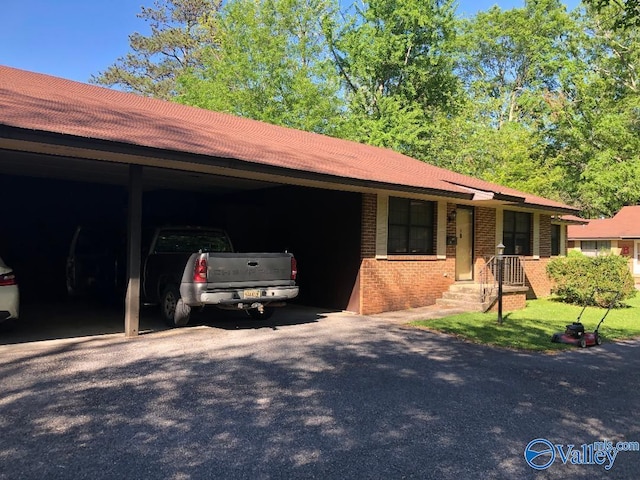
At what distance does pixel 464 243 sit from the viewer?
14.4 meters

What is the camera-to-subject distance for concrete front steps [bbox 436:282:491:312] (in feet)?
40.1

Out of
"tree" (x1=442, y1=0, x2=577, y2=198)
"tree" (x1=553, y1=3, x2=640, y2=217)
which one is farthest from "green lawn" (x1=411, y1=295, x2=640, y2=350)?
"tree" (x1=553, y1=3, x2=640, y2=217)

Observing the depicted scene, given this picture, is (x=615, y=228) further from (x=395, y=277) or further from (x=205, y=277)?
(x=205, y=277)

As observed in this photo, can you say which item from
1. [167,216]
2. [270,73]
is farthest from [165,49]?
[167,216]

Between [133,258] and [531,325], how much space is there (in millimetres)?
7724

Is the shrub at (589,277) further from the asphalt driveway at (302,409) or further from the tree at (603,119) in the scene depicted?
the tree at (603,119)

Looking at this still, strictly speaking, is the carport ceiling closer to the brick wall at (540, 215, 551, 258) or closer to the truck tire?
the truck tire

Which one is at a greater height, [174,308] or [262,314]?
[174,308]

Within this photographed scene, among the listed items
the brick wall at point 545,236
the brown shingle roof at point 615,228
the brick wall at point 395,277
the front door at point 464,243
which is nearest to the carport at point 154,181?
the brick wall at point 395,277

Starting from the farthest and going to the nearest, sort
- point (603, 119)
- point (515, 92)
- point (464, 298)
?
point (515, 92) < point (603, 119) < point (464, 298)

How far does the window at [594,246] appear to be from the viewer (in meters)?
34.6

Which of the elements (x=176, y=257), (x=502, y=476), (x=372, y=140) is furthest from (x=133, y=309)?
(x=372, y=140)

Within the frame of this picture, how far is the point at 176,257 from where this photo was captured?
8.75m

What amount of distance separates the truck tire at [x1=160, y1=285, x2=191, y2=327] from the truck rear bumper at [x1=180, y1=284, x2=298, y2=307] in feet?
1.29
